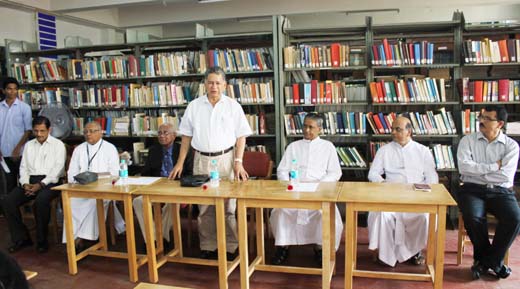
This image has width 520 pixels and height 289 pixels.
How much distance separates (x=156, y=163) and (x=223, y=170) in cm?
113

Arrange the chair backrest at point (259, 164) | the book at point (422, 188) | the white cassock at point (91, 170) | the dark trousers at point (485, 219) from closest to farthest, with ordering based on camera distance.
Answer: the book at point (422, 188), the dark trousers at point (485, 219), the white cassock at point (91, 170), the chair backrest at point (259, 164)

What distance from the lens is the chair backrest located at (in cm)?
446

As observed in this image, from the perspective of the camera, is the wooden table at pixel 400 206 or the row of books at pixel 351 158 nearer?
the wooden table at pixel 400 206

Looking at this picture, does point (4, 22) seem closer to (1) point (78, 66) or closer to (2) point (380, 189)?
(1) point (78, 66)

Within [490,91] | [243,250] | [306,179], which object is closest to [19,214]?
[243,250]

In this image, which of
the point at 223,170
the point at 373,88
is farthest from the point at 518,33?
the point at 223,170

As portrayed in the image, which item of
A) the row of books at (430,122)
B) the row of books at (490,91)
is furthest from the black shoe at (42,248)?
the row of books at (490,91)

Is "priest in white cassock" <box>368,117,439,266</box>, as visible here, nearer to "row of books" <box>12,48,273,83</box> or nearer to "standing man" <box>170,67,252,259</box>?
"standing man" <box>170,67,252,259</box>

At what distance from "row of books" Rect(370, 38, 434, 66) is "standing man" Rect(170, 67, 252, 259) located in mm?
1886

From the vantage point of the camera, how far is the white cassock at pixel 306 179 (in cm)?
354

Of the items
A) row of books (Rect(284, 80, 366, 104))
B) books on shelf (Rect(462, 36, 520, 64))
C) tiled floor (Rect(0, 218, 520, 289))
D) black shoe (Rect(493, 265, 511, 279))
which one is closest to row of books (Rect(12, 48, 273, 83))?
row of books (Rect(284, 80, 366, 104))

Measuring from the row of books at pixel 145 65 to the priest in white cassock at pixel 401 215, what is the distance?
6.25 feet

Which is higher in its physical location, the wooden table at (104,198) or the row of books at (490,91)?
the row of books at (490,91)

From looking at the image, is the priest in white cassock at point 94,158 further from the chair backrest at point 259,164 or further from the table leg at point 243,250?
the table leg at point 243,250
